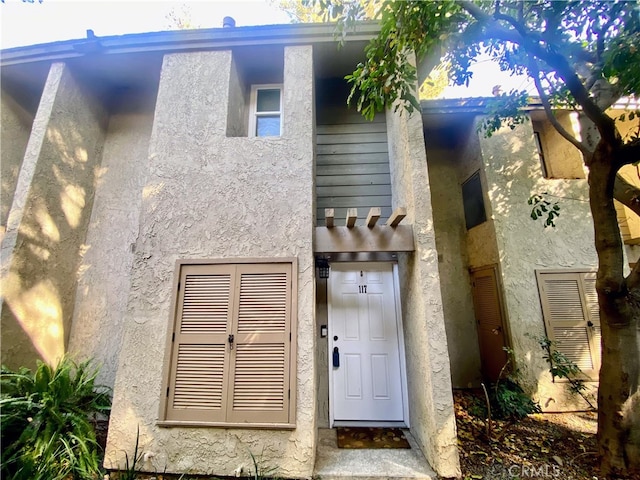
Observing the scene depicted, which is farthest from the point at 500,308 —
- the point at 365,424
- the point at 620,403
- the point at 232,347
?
the point at 232,347

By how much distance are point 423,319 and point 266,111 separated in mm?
4415

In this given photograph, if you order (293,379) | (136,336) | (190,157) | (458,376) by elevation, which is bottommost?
(458,376)

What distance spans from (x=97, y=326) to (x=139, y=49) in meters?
4.85

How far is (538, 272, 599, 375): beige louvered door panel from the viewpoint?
4.87 metres

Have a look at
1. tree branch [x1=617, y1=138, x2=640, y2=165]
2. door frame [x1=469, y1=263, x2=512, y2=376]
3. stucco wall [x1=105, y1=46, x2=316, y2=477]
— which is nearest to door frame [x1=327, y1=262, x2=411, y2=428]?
stucco wall [x1=105, y1=46, x2=316, y2=477]

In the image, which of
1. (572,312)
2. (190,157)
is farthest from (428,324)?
(190,157)

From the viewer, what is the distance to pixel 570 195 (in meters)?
5.55

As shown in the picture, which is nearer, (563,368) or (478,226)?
(563,368)

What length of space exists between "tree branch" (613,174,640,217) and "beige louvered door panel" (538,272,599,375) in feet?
6.10

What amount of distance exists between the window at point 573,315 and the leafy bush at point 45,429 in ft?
23.6

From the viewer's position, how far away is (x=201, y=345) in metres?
3.52

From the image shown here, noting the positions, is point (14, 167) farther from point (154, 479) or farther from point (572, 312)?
point (572, 312)

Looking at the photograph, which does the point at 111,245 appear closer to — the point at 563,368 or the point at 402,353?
the point at 402,353

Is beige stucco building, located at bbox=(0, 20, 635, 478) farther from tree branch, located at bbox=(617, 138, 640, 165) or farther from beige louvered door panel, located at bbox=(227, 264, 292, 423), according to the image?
tree branch, located at bbox=(617, 138, 640, 165)
